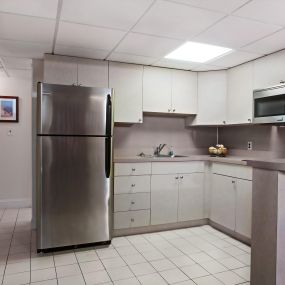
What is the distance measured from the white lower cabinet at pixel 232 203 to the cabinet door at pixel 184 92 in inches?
39.6

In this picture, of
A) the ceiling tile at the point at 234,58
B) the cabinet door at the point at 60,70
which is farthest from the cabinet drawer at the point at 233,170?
the cabinet door at the point at 60,70

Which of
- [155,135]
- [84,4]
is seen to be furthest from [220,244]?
[84,4]

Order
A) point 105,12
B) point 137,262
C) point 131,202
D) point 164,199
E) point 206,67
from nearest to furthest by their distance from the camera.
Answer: point 105,12 → point 137,262 → point 131,202 → point 164,199 → point 206,67

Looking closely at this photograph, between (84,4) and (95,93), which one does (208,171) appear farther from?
(84,4)

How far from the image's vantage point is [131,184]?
10.8 ft

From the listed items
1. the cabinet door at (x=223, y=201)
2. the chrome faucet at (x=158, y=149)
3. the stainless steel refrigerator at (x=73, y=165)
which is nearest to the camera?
the stainless steel refrigerator at (x=73, y=165)

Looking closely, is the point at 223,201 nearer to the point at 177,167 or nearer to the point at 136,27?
the point at 177,167

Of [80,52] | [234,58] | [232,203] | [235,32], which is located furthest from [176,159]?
[80,52]

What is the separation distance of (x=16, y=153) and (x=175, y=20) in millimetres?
3443

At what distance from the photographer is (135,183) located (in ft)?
10.9

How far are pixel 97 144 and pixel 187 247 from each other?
1477mm

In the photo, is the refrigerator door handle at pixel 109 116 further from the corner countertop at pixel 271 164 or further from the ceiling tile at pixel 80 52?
the corner countertop at pixel 271 164

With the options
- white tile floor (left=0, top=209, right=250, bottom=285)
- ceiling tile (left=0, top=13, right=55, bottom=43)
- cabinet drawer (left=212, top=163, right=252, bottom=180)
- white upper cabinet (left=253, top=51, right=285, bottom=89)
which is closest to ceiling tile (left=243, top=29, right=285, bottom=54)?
white upper cabinet (left=253, top=51, right=285, bottom=89)

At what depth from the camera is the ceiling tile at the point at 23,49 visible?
9.53 ft
